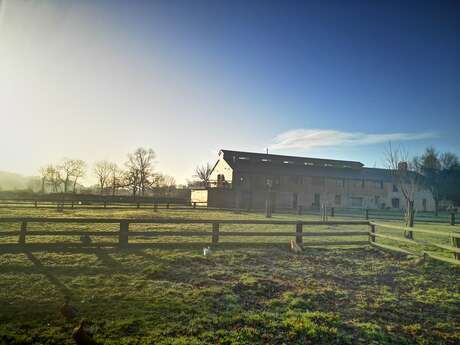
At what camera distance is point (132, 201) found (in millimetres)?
38969

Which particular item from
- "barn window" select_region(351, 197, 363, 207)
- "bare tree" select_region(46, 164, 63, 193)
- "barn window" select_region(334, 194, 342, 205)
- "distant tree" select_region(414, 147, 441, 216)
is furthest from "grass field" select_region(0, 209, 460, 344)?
"bare tree" select_region(46, 164, 63, 193)

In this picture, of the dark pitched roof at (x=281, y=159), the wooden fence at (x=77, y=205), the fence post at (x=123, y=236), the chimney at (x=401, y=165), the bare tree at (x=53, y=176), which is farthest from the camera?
the bare tree at (x=53, y=176)

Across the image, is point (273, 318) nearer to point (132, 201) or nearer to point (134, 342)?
point (134, 342)

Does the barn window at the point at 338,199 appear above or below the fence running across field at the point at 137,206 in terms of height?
above

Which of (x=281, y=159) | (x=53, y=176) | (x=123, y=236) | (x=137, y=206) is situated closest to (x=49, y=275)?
(x=123, y=236)

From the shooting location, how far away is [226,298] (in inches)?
220

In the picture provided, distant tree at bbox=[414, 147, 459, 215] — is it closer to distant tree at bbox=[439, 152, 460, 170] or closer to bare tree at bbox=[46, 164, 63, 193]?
distant tree at bbox=[439, 152, 460, 170]

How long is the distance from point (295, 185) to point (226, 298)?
40404mm

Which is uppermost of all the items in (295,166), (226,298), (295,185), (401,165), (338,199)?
(295,166)

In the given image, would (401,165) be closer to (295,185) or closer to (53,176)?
(295,185)

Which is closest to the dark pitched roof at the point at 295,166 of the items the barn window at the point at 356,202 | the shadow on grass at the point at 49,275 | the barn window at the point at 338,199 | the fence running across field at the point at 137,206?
the barn window at the point at 338,199

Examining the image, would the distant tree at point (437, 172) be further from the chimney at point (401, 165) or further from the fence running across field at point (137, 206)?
the chimney at point (401, 165)

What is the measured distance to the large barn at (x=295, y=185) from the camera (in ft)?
136

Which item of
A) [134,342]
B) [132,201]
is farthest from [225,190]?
[134,342]
